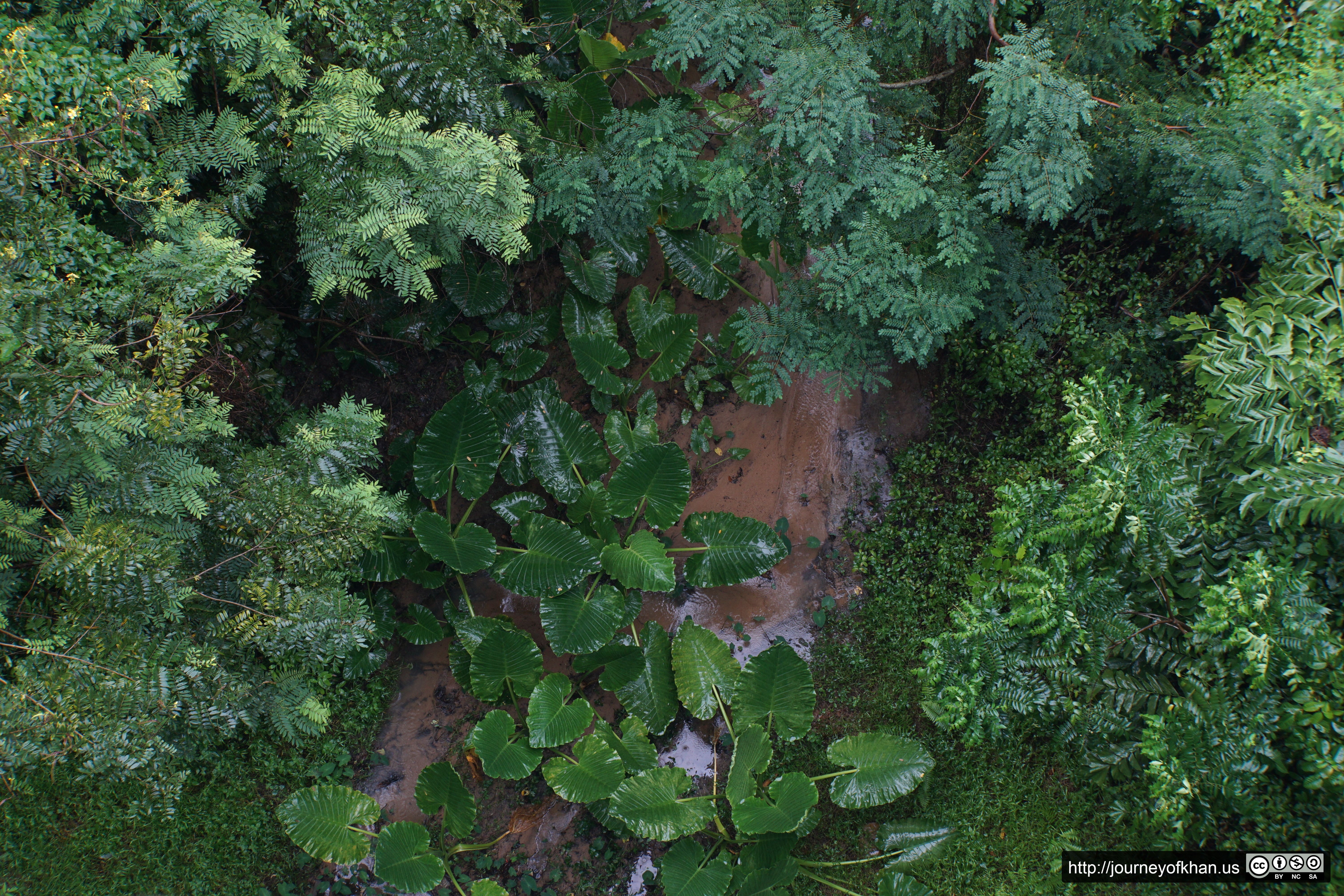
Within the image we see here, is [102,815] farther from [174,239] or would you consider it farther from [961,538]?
[961,538]

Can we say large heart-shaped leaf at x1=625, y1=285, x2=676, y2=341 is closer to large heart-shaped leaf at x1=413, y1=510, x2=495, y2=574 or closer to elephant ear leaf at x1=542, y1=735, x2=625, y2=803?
large heart-shaped leaf at x1=413, y1=510, x2=495, y2=574

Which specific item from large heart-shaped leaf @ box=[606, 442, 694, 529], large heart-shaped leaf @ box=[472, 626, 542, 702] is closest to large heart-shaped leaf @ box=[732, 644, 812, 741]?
large heart-shaped leaf @ box=[606, 442, 694, 529]

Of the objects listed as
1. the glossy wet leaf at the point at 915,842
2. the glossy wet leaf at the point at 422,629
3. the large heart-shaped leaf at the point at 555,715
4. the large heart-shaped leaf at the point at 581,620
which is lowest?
the glossy wet leaf at the point at 915,842

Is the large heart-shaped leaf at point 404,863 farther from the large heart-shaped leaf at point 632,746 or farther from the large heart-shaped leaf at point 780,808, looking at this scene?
the large heart-shaped leaf at point 780,808

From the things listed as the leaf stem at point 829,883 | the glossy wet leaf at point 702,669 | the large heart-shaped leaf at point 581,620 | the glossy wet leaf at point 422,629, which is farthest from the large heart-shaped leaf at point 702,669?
the glossy wet leaf at point 422,629

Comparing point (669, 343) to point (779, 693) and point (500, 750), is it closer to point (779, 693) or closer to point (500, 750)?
point (779, 693)

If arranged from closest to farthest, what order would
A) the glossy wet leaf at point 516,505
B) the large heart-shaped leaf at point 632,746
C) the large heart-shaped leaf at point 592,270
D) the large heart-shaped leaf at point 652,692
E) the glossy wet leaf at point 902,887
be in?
the glossy wet leaf at point 902,887
the large heart-shaped leaf at point 632,746
the large heart-shaped leaf at point 652,692
the glossy wet leaf at point 516,505
the large heart-shaped leaf at point 592,270
